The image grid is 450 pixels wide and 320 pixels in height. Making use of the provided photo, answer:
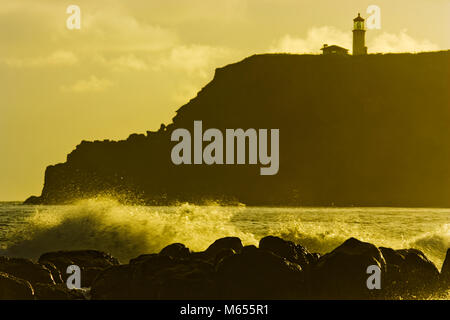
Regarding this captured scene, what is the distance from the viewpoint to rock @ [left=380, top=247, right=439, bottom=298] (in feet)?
Result: 54.1

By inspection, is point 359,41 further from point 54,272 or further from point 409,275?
point 54,272

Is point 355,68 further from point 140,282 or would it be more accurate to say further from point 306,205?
point 140,282

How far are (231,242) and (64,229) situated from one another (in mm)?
11594

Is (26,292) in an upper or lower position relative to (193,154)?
lower

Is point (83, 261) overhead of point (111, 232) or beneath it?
beneath

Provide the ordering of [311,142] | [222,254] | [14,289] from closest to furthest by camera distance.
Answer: [14,289] < [222,254] < [311,142]

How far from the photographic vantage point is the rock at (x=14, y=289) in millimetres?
13906

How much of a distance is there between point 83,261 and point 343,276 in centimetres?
601

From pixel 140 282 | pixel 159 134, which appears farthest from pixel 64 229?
pixel 159 134

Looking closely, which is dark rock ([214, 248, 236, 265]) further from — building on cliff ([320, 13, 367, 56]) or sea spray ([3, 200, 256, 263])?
building on cliff ([320, 13, 367, 56])

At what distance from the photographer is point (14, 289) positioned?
45.9ft

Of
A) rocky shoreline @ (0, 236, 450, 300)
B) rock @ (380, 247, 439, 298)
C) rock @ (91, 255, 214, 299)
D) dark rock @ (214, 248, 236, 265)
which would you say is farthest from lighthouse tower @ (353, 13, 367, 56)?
rock @ (91, 255, 214, 299)

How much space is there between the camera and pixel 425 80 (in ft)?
401

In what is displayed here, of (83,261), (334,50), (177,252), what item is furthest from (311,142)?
(83,261)
